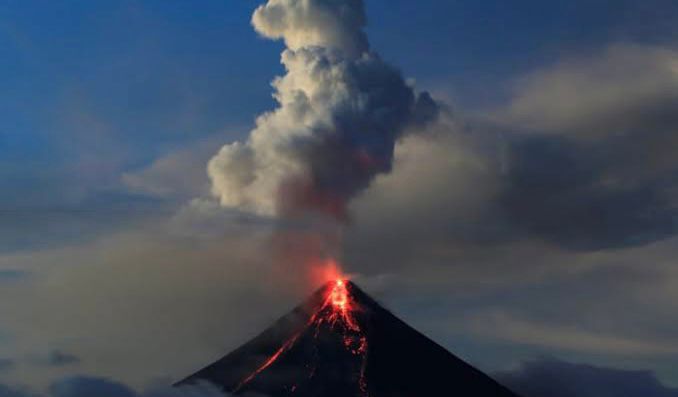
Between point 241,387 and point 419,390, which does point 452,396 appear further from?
point 241,387


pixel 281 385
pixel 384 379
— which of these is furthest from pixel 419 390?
pixel 281 385

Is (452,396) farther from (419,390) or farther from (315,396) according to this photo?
(315,396)

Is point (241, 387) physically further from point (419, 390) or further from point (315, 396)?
point (419, 390)

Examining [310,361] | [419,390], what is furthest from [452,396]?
[310,361]

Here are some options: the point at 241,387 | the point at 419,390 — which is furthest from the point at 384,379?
the point at 241,387

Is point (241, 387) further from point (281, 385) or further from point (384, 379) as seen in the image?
point (384, 379)

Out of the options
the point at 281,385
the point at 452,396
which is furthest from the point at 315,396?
the point at 452,396
